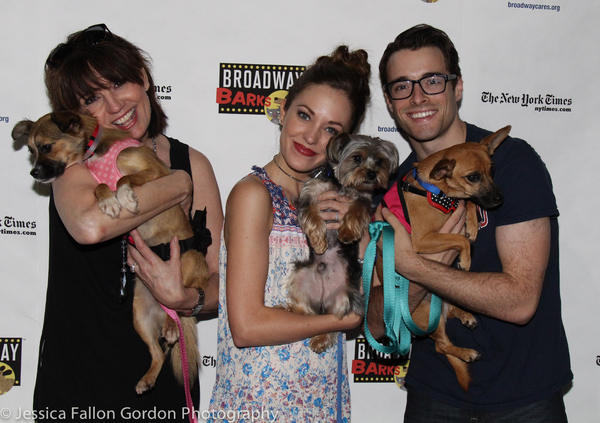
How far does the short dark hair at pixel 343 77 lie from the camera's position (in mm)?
2586

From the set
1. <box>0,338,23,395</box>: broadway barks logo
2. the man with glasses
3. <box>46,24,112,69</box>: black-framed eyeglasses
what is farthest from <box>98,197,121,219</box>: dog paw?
<box>0,338,23,395</box>: broadway barks logo

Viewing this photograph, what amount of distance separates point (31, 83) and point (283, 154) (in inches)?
91.5

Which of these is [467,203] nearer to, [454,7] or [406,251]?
[406,251]

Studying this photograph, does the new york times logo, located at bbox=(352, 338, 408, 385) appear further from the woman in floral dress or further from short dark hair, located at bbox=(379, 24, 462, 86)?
short dark hair, located at bbox=(379, 24, 462, 86)

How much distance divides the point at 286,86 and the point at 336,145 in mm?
1313

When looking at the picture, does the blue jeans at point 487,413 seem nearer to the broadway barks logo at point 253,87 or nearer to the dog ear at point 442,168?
the dog ear at point 442,168

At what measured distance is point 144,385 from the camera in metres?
2.44

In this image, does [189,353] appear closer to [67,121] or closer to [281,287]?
[281,287]

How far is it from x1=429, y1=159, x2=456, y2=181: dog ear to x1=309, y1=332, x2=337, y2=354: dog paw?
1.09 metres

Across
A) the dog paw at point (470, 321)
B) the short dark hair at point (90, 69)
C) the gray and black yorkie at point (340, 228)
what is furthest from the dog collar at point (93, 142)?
the dog paw at point (470, 321)

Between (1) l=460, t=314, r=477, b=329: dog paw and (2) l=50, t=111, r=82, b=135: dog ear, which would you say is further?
(1) l=460, t=314, r=477, b=329: dog paw

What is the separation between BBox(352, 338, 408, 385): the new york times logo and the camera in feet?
13.0

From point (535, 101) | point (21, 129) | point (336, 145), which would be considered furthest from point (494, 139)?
point (21, 129)

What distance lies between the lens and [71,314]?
236cm
